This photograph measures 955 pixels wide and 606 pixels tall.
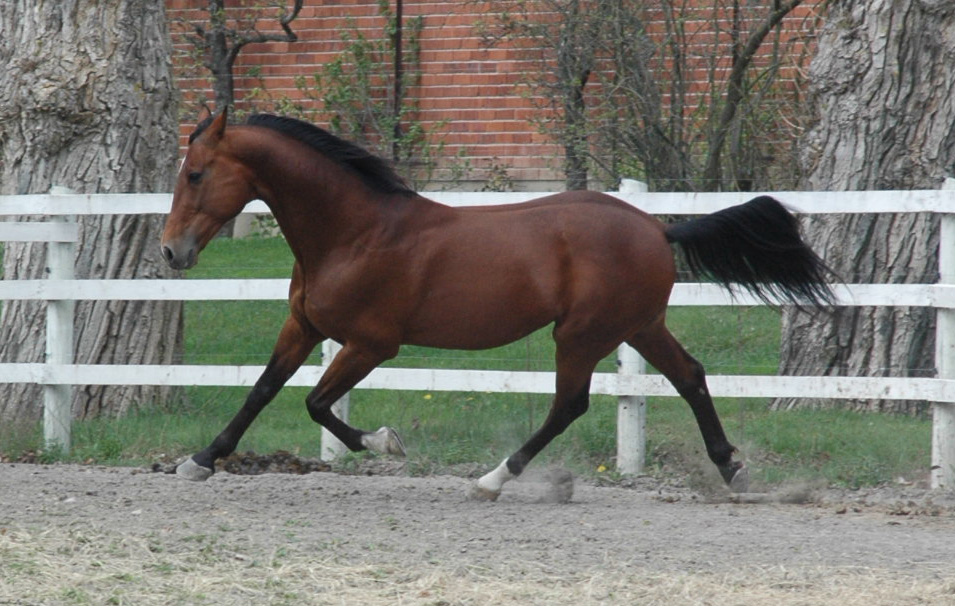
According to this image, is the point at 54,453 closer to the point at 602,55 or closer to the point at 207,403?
the point at 207,403

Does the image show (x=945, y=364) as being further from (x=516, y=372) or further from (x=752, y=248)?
(x=516, y=372)

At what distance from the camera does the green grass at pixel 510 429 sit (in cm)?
725

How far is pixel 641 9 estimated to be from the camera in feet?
35.4

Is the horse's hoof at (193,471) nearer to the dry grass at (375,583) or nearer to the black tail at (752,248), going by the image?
the dry grass at (375,583)

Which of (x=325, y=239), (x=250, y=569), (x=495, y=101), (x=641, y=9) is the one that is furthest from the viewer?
(x=495, y=101)

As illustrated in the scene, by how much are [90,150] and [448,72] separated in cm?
608

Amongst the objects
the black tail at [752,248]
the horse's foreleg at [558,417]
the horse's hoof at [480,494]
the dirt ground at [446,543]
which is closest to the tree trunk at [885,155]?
the dirt ground at [446,543]

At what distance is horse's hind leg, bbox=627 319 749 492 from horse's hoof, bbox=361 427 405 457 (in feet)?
4.23

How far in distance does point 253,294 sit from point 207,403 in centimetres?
148

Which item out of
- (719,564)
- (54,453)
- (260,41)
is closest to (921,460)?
(719,564)

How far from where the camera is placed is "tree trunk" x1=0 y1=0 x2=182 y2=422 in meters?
8.23

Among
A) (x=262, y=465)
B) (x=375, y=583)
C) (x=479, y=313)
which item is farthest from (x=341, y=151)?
(x=375, y=583)

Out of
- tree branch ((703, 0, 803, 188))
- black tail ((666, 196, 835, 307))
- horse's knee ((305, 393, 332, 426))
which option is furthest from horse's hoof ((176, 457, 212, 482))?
tree branch ((703, 0, 803, 188))

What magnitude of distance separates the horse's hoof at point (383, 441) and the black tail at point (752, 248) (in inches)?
65.9
